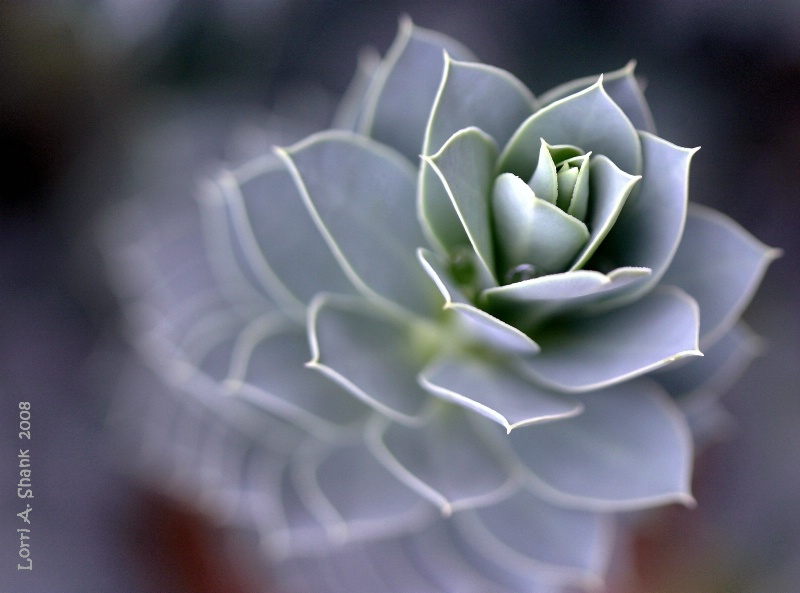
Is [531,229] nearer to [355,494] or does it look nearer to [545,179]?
[545,179]

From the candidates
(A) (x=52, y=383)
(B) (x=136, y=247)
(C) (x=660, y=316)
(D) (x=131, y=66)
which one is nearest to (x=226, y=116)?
(D) (x=131, y=66)

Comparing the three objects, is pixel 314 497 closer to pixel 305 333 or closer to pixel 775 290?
pixel 305 333

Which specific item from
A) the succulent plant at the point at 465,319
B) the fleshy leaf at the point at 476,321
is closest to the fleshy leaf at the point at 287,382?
the succulent plant at the point at 465,319

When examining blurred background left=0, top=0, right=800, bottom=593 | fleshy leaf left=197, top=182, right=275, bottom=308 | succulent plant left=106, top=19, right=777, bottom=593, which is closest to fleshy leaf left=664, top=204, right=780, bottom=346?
succulent plant left=106, top=19, right=777, bottom=593

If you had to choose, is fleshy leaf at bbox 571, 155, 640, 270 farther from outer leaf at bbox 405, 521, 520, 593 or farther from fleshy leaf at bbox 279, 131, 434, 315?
outer leaf at bbox 405, 521, 520, 593

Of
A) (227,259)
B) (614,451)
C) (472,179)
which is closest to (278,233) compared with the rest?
(227,259)
